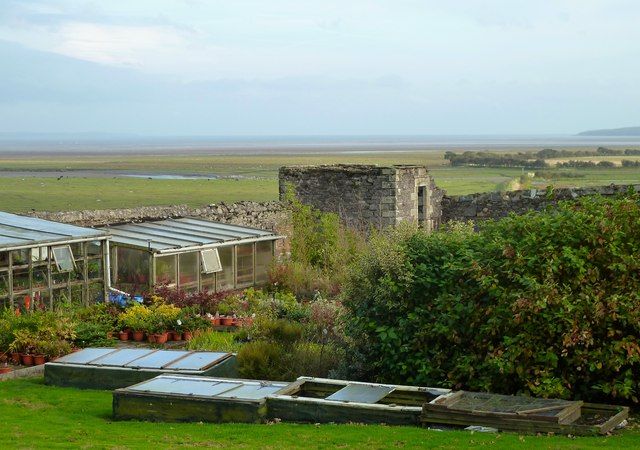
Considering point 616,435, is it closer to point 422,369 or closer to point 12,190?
point 422,369

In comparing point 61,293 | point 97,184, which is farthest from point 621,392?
point 97,184

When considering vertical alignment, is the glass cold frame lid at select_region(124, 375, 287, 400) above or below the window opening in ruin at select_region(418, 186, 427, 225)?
below

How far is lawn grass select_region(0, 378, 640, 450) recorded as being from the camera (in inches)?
394

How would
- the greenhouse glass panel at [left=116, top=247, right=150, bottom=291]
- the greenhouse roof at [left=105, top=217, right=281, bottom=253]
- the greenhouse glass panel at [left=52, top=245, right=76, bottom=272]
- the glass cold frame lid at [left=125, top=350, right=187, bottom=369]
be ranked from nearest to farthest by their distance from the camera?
the glass cold frame lid at [left=125, top=350, right=187, bottom=369] < the greenhouse glass panel at [left=52, top=245, right=76, bottom=272] < the greenhouse glass panel at [left=116, top=247, right=150, bottom=291] < the greenhouse roof at [left=105, top=217, right=281, bottom=253]

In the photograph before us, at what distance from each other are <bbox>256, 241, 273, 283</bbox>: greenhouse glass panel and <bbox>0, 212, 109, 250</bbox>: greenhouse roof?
508 centimetres

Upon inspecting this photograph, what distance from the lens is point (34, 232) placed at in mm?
18766

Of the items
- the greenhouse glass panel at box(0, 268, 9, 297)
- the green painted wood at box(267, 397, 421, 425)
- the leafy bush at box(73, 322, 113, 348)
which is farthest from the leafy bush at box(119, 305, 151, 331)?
the green painted wood at box(267, 397, 421, 425)

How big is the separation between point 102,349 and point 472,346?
19.5 feet

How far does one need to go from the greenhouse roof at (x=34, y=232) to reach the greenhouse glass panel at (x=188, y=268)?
2489mm

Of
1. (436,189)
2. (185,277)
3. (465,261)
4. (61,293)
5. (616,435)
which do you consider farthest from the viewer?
(436,189)

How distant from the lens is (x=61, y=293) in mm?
19016

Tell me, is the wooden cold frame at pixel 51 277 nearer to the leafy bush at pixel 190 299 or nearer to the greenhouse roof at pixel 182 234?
the leafy bush at pixel 190 299

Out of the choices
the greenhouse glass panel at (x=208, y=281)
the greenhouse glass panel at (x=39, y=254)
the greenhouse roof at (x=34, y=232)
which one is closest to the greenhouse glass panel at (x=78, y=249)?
the greenhouse roof at (x=34, y=232)

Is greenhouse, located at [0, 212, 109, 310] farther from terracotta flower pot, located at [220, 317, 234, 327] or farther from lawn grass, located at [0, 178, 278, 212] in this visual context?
lawn grass, located at [0, 178, 278, 212]
